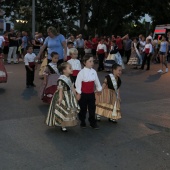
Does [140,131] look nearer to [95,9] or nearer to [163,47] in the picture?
[163,47]

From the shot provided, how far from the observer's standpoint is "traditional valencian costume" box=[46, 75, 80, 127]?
597cm

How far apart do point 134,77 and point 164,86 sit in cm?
271

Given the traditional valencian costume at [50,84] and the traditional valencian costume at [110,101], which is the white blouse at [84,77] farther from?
the traditional valencian costume at [50,84]

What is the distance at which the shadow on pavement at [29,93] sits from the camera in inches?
366

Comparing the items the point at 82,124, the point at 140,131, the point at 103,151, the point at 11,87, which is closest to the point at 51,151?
the point at 103,151

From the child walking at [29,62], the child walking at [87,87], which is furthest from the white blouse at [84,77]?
the child walking at [29,62]

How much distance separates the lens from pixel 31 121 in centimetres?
672

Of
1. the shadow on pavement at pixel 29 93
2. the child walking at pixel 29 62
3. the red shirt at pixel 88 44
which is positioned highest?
the red shirt at pixel 88 44

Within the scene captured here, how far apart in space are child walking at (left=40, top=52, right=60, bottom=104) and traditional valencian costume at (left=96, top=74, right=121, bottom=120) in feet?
5.40

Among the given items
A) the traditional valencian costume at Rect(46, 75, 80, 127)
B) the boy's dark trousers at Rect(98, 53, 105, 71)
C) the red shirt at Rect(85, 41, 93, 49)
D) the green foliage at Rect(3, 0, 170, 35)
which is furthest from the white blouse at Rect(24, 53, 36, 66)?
the green foliage at Rect(3, 0, 170, 35)

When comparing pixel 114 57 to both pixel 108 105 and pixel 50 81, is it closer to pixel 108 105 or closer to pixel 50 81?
pixel 50 81

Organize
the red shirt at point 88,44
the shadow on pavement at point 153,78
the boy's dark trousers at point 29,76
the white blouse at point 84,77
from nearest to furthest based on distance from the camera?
the white blouse at point 84,77 < the boy's dark trousers at point 29,76 < the shadow on pavement at point 153,78 < the red shirt at point 88,44

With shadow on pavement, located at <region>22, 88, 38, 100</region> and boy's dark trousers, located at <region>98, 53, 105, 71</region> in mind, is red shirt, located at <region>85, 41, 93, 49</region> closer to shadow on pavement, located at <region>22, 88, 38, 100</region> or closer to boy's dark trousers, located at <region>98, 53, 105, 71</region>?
boy's dark trousers, located at <region>98, 53, 105, 71</region>

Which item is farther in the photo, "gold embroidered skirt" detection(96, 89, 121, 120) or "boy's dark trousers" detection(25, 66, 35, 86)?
"boy's dark trousers" detection(25, 66, 35, 86)
